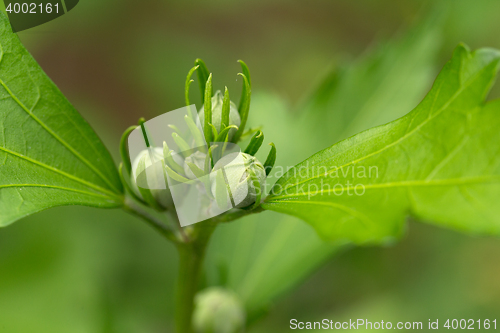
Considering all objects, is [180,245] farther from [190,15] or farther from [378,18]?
[378,18]

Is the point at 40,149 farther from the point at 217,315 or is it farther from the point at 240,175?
the point at 217,315

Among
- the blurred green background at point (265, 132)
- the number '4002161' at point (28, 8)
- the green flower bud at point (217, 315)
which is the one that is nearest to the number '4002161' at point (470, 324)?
the blurred green background at point (265, 132)

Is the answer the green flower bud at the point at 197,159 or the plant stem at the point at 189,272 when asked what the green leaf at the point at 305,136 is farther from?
the green flower bud at the point at 197,159

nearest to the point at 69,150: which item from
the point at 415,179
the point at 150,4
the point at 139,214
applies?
the point at 139,214

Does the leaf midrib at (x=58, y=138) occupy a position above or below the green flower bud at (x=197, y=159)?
above

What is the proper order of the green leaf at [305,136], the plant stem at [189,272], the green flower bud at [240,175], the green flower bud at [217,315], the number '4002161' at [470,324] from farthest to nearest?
the number '4002161' at [470,324]
the green leaf at [305,136]
the green flower bud at [217,315]
the plant stem at [189,272]
the green flower bud at [240,175]

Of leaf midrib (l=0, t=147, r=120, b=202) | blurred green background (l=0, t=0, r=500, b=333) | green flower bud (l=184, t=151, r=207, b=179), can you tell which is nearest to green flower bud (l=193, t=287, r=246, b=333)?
blurred green background (l=0, t=0, r=500, b=333)

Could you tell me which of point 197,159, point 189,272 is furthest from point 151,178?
point 189,272
